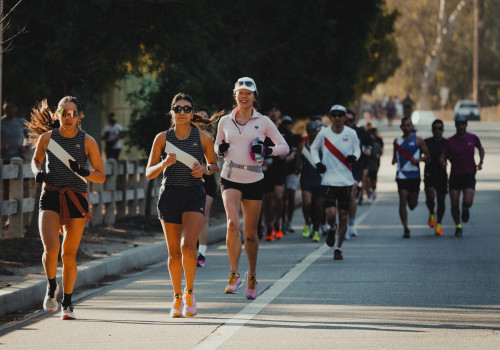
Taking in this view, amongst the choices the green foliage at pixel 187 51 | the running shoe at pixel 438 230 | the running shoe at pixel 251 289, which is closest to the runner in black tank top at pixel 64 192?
the running shoe at pixel 251 289

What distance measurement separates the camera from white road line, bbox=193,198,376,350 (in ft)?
26.1

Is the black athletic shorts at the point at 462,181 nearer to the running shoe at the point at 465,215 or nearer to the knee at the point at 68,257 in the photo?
the running shoe at the point at 465,215

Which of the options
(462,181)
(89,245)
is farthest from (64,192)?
(462,181)

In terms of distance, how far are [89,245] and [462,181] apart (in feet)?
21.9

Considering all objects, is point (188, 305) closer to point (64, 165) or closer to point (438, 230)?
point (64, 165)

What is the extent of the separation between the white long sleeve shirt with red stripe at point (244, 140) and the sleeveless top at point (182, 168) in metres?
0.93

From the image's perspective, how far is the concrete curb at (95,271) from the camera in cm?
982

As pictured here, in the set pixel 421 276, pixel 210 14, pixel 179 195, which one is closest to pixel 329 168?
pixel 421 276

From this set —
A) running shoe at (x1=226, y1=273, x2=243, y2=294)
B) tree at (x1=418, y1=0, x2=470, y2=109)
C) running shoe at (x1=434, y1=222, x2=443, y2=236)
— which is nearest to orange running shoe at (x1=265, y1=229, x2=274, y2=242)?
running shoe at (x1=434, y1=222, x2=443, y2=236)

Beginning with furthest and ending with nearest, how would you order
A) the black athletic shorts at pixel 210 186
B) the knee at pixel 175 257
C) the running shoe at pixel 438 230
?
the running shoe at pixel 438 230 → the black athletic shorts at pixel 210 186 → the knee at pixel 175 257

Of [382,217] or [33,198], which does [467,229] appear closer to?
[382,217]

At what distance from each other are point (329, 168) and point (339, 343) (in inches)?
254

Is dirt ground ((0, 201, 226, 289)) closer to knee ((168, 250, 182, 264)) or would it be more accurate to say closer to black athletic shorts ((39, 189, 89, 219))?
black athletic shorts ((39, 189, 89, 219))

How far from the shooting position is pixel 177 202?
908cm
